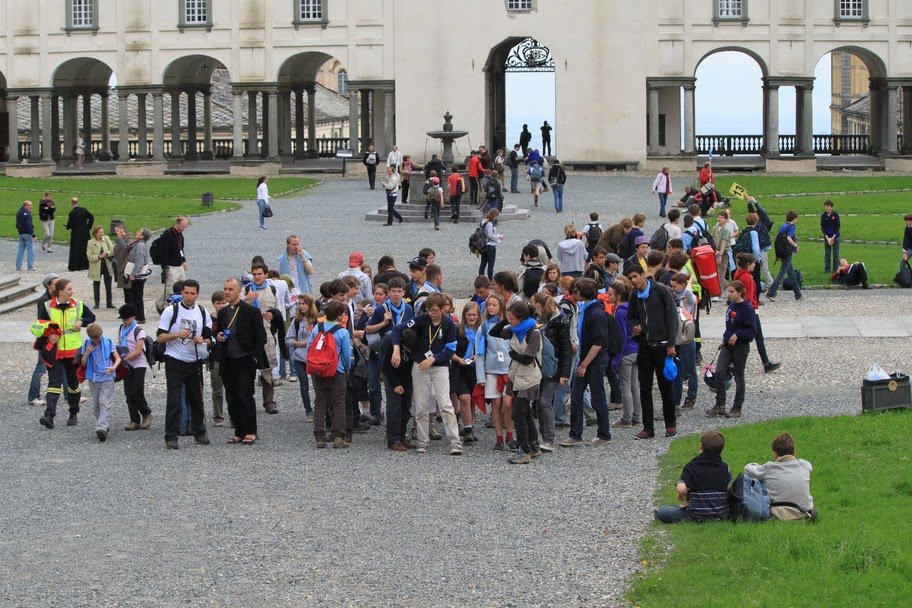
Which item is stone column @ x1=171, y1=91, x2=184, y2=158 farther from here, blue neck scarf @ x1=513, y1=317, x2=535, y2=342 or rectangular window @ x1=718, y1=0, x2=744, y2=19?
blue neck scarf @ x1=513, y1=317, x2=535, y2=342

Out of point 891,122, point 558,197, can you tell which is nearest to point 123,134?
point 558,197

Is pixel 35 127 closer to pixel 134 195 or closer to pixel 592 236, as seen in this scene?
pixel 134 195

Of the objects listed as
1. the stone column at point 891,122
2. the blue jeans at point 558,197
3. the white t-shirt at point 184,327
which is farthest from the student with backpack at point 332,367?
the stone column at point 891,122

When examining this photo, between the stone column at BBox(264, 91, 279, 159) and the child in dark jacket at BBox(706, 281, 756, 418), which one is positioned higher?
the stone column at BBox(264, 91, 279, 159)

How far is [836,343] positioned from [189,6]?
4416 centimetres

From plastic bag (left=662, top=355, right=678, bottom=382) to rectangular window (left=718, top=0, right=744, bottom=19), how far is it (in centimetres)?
4560

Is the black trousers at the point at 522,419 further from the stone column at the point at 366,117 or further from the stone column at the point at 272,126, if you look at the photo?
the stone column at the point at 366,117

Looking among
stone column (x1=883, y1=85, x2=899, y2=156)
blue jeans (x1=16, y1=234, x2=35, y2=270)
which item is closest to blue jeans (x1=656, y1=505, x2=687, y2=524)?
blue jeans (x1=16, y1=234, x2=35, y2=270)

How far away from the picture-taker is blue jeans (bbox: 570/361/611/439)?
16.8 meters

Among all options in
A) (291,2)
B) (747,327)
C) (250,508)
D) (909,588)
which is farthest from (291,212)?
(909,588)

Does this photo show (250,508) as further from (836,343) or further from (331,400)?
(836,343)

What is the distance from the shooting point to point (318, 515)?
1386cm

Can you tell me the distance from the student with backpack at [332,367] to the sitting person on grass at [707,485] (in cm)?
471

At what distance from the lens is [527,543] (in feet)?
42.2
